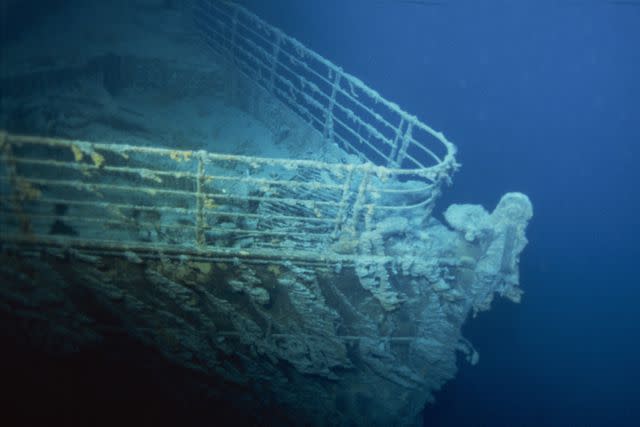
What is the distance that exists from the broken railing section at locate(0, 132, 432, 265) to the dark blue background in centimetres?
1120

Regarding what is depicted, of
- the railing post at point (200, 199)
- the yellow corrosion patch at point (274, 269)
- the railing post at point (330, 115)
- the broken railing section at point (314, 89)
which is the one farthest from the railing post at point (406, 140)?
the railing post at point (200, 199)

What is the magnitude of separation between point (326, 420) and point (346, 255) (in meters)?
2.58

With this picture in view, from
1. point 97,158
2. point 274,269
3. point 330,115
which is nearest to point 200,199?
point 97,158

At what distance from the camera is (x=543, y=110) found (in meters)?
19.1

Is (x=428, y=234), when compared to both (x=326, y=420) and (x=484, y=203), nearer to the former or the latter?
(x=326, y=420)

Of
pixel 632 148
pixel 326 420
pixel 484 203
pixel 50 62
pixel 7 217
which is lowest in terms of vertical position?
pixel 326 420

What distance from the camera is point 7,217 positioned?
135 inches

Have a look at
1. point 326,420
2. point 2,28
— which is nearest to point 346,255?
point 326,420

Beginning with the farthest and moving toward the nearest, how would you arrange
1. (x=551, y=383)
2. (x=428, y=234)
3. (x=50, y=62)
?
(x=551, y=383)
(x=50, y=62)
(x=428, y=234)

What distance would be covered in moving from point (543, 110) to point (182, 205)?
65.3ft

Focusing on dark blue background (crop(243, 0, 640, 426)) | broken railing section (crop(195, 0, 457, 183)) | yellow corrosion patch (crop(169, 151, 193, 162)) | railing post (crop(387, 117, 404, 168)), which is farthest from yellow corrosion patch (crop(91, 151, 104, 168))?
dark blue background (crop(243, 0, 640, 426))

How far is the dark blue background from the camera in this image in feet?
48.7

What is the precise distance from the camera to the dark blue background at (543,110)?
1485 centimetres

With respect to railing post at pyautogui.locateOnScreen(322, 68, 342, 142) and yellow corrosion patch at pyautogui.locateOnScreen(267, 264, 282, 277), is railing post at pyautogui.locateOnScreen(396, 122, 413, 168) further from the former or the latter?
yellow corrosion patch at pyautogui.locateOnScreen(267, 264, 282, 277)
